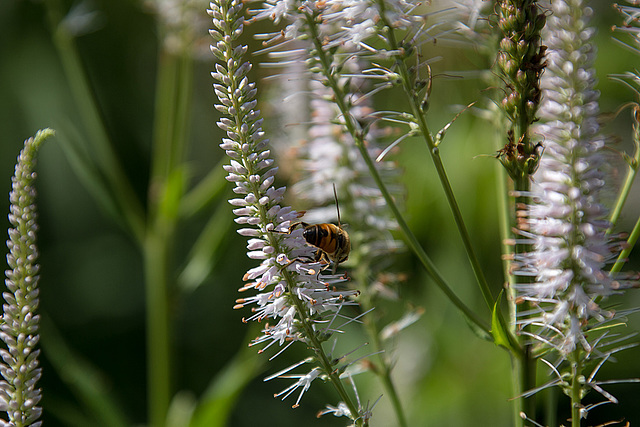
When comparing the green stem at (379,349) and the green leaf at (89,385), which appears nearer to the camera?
the green stem at (379,349)

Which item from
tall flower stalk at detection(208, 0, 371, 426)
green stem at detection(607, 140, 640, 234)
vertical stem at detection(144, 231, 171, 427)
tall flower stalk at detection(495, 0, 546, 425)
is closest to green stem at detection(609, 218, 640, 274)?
green stem at detection(607, 140, 640, 234)

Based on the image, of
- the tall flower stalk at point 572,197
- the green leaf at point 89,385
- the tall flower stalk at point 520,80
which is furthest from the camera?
the green leaf at point 89,385

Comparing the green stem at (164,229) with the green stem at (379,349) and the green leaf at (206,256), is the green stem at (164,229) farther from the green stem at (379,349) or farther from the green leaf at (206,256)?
the green stem at (379,349)

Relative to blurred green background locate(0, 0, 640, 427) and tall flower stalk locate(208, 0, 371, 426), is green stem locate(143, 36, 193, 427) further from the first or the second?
tall flower stalk locate(208, 0, 371, 426)

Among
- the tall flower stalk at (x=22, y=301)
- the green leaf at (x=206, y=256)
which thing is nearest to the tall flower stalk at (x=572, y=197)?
the tall flower stalk at (x=22, y=301)

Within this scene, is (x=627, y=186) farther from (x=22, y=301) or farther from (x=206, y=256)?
(x=206, y=256)

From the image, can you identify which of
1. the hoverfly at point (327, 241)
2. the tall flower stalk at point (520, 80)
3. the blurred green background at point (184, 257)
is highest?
the tall flower stalk at point (520, 80)

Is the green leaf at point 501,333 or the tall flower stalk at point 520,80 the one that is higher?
the tall flower stalk at point 520,80
